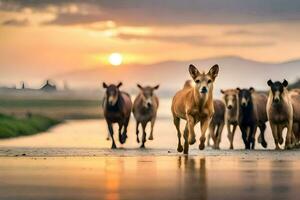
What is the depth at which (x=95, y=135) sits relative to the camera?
51.5 metres

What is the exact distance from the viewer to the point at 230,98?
41469 mm

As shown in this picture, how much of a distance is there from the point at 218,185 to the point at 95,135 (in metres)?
30.9

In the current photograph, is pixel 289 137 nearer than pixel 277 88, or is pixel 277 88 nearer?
pixel 289 137

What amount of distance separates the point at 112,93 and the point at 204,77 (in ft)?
27.8

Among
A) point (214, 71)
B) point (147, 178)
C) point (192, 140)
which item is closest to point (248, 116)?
point (214, 71)

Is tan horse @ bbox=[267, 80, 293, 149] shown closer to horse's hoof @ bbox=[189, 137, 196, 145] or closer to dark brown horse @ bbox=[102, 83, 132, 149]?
dark brown horse @ bbox=[102, 83, 132, 149]

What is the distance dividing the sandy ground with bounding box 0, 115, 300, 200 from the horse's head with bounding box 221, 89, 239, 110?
18.1 ft

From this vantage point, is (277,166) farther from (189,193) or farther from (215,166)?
(189,193)

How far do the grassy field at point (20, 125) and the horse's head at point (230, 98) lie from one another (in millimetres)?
9858

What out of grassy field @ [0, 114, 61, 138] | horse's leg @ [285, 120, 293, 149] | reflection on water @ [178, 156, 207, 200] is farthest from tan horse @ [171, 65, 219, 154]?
grassy field @ [0, 114, 61, 138]

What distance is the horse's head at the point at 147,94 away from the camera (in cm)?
4197

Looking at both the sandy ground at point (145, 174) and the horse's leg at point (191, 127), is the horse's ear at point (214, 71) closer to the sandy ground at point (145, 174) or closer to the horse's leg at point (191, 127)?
the horse's leg at point (191, 127)

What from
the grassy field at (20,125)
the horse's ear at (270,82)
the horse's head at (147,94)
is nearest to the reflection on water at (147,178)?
the horse's ear at (270,82)

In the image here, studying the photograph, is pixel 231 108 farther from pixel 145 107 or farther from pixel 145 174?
pixel 145 174
